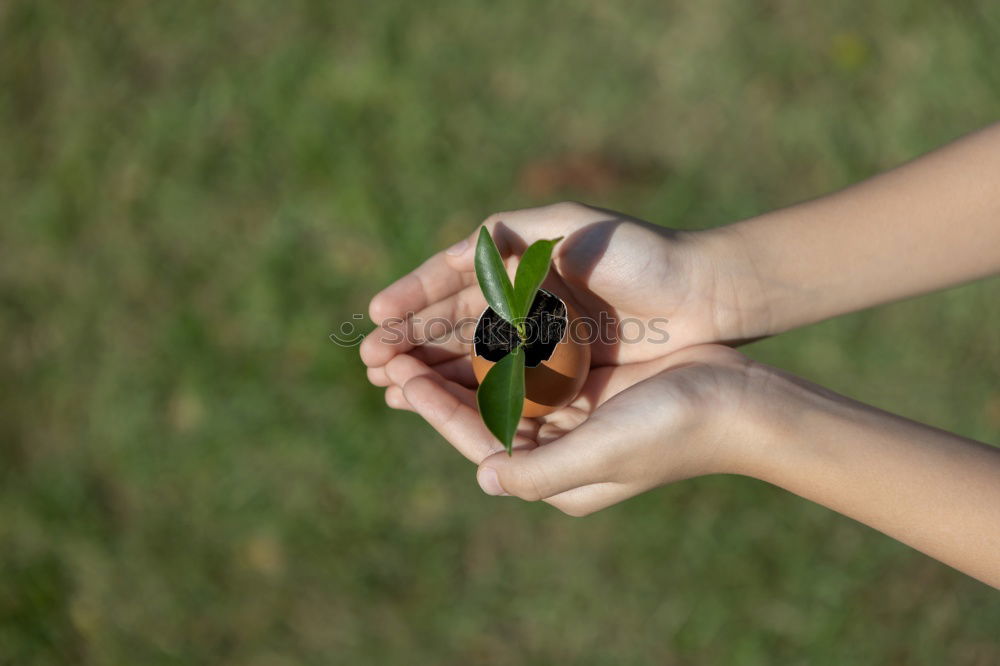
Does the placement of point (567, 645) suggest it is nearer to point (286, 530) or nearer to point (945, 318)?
point (286, 530)

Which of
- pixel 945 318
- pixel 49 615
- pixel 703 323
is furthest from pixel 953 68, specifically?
pixel 49 615

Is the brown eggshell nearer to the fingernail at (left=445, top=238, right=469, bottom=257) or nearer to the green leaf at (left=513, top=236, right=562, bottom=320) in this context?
the green leaf at (left=513, top=236, right=562, bottom=320)

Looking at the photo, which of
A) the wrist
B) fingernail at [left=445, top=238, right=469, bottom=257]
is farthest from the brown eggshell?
the wrist

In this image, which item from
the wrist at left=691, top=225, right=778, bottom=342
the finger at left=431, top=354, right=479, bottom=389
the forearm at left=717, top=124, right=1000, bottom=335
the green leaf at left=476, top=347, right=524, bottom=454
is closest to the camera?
the green leaf at left=476, top=347, right=524, bottom=454

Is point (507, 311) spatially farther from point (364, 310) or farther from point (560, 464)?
point (364, 310)

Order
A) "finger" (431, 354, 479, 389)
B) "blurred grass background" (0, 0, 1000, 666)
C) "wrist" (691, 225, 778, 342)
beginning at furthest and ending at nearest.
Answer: "blurred grass background" (0, 0, 1000, 666)
"finger" (431, 354, 479, 389)
"wrist" (691, 225, 778, 342)

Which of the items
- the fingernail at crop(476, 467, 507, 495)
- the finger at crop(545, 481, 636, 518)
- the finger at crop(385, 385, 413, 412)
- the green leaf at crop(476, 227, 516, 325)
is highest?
the green leaf at crop(476, 227, 516, 325)

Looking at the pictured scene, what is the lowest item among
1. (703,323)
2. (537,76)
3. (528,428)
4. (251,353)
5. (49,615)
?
(49,615)
